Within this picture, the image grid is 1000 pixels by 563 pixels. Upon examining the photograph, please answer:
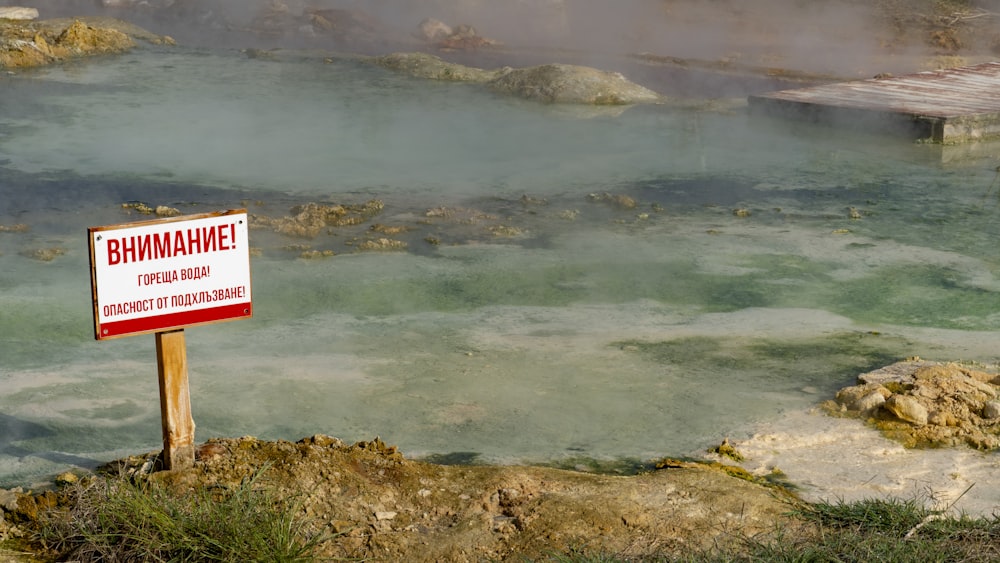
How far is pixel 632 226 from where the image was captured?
7.30m

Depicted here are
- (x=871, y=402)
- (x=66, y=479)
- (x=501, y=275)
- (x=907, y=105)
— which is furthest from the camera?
(x=907, y=105)

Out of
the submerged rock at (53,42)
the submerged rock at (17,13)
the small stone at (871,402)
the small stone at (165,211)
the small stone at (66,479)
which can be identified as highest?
the submerged rock at (17,13)

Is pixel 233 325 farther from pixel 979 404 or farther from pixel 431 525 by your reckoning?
pixel 979 404

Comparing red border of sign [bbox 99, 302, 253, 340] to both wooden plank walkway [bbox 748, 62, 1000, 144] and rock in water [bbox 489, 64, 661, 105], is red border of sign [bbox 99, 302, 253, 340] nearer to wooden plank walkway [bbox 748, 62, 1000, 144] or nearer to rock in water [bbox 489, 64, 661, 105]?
wooden plank walkway [bbox 748, 62, 1000, 144]

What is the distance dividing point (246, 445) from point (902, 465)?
2.04m

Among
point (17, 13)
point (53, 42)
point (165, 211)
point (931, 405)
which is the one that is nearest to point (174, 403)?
point (931, 405)

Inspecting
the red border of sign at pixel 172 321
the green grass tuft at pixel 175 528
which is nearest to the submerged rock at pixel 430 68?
the red border of sign at pixel 172 321

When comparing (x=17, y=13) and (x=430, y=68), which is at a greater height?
(x=17, y=13)

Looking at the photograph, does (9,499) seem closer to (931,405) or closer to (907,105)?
(931,405)

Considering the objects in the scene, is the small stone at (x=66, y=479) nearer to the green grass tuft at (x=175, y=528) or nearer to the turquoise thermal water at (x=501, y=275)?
the turquoise thermal water at (x=501, y=275)

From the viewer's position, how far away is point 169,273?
353 cm

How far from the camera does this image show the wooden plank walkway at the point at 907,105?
1026 cm

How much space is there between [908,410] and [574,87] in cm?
803

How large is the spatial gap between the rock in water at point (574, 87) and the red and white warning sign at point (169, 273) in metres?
8.50
